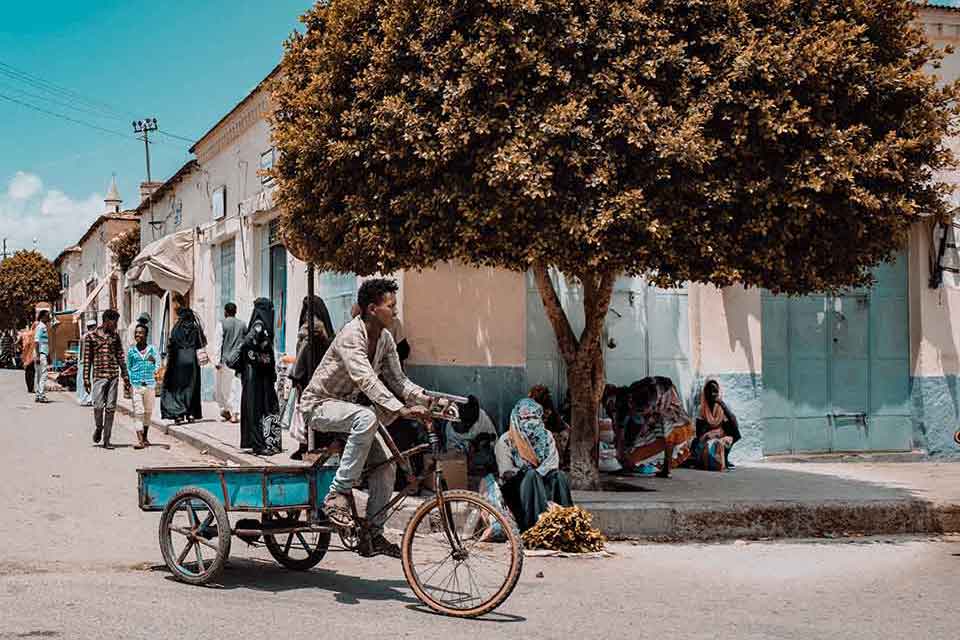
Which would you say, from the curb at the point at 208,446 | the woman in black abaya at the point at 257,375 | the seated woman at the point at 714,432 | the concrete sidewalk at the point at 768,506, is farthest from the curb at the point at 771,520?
the woman in black abaya at the point at 257,375

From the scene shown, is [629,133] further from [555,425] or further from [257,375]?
[257,375]

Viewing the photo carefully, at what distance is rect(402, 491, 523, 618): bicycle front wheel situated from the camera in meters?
5.33

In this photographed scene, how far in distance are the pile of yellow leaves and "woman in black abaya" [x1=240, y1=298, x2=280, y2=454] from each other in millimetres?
5225

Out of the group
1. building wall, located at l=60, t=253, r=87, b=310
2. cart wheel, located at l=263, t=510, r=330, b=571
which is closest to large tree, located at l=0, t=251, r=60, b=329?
building wall, located at l=60, t=253, r=87, b=310

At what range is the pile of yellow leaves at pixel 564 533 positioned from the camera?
760cm

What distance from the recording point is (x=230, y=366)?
40.6 feet

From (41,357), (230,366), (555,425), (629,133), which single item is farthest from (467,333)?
(41,357)

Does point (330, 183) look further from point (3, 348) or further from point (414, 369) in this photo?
point (3, 348)

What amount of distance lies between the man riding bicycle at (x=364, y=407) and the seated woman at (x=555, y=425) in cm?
347

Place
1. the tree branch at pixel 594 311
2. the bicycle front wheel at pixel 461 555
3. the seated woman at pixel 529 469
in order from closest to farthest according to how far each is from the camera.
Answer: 1. the bicycle front wheel at pixel 461 555
2. the seated woman at pixel 529 469
3. the tree branch at pixel 594 311

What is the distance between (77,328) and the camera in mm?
35406

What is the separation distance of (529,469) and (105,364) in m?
6.81

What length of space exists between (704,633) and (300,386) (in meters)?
6.19

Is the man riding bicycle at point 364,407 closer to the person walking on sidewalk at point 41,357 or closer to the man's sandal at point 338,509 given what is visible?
the man's sandal at point 338,509
